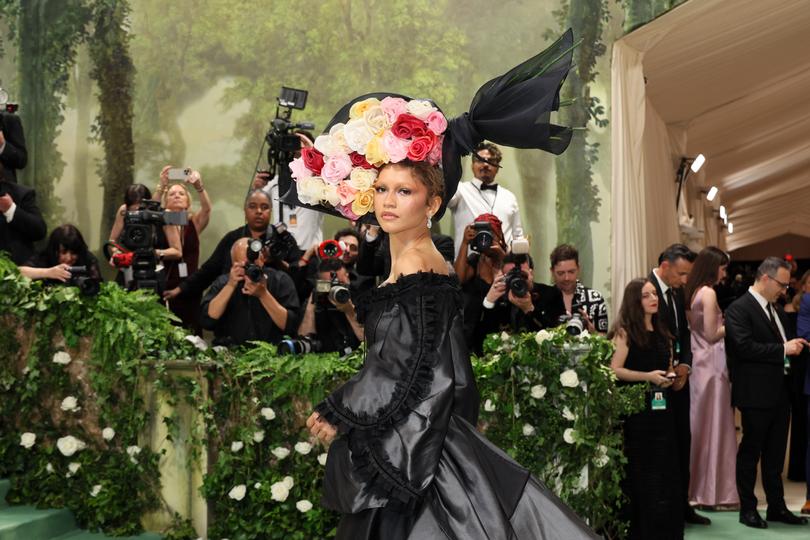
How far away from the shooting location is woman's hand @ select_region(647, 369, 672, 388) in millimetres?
5742

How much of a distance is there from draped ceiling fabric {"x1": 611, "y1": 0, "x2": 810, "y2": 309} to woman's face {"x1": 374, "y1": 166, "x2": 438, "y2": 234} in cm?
426

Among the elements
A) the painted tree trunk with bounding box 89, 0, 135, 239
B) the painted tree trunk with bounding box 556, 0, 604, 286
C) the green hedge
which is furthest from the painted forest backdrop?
the green hedge

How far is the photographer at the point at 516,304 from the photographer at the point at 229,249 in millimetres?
1267

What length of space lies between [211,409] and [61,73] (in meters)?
5.11

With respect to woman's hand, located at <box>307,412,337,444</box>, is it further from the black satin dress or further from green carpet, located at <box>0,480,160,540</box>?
green carpet, located at <box>0,480,160,540</box>

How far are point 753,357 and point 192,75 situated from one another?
5307 mm

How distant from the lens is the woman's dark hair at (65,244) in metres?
6.42

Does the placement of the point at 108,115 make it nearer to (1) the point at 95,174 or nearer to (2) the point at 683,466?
(1) the point at 95,174

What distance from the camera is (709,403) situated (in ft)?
23.7

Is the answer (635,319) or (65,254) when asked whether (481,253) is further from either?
(65,254)

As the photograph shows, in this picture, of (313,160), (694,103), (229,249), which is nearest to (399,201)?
(313,160)

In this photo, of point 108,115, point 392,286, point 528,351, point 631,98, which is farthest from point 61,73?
point 392,286

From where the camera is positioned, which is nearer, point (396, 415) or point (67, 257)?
point (396, 415)

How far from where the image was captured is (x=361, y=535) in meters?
3.29
